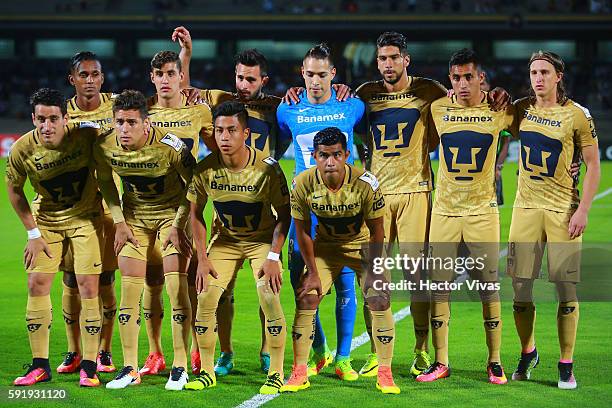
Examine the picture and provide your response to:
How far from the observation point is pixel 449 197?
841cm

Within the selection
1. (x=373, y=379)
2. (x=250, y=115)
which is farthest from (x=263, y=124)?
(x=373, y=379)

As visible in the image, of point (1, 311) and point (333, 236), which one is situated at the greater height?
point (333, 236)

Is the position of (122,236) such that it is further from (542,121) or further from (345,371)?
(542,121)

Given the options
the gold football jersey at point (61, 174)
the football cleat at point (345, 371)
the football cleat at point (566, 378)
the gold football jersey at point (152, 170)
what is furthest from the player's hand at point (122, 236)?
the football cleat at point (566, 378)

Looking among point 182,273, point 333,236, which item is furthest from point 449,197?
point 182,273

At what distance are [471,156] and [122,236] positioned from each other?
2.89 m

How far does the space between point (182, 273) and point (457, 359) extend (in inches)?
103

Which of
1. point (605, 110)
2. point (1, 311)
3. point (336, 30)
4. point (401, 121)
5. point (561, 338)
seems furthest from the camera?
point (336, 30)

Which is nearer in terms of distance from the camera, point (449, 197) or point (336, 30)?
point (449, 197)

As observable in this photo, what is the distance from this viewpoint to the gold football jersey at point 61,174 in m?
8.20

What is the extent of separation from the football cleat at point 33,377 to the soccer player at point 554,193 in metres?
3.83

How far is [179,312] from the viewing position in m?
8.26

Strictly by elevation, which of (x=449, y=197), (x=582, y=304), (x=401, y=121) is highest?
(x=401, y=121)

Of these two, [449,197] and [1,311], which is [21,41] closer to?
[1,311]
